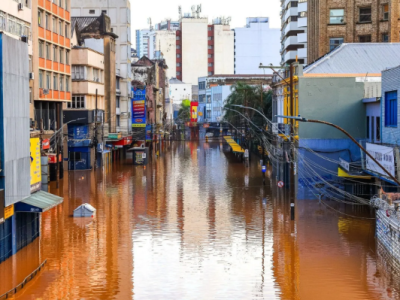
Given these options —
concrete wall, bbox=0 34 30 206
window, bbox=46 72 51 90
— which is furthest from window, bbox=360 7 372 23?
concrete wall, bbox=0 34 30 206

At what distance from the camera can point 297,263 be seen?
94.0ft

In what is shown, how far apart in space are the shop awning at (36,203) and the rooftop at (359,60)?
2408cm

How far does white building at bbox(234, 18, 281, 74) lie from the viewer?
638 feet

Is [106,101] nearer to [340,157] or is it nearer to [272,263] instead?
[340,157]

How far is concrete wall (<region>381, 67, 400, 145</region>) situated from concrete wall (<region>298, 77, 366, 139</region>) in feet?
25.6

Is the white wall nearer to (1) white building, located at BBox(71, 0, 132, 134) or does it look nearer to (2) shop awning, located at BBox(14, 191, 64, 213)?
(1) white building, located at BBox(71, 0, 132, 134)

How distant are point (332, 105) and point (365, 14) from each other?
937 inches

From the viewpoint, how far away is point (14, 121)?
28188mm

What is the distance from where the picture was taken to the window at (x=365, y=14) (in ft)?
219

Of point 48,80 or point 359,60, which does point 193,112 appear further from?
point 359,60

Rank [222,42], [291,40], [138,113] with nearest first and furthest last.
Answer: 1. [291,40]
2. [138,113]
3. [222,42]

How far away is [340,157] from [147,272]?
2219cm

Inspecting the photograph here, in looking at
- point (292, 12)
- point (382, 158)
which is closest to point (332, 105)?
point (382, 158)

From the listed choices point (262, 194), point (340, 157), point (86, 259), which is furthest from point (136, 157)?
point (86, 259)
